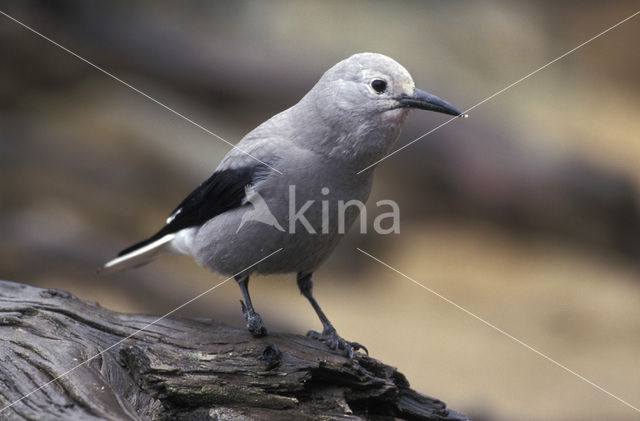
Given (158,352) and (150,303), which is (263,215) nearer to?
(158,352)

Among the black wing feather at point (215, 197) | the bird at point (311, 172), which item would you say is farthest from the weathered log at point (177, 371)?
the black wing feather at point (215, 197)

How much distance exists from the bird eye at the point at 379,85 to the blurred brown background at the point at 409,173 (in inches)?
122

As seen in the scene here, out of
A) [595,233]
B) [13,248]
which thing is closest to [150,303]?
[13,248]

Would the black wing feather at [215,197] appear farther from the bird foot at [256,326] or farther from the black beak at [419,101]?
the black beak at [419,101]

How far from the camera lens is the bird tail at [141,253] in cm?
Result: 379

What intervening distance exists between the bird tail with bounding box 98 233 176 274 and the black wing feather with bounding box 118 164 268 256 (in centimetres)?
7

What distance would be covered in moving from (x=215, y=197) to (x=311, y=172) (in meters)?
0.55

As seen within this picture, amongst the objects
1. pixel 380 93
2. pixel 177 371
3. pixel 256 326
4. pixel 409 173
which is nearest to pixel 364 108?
pixel 380 93

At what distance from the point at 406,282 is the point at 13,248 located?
3700 mm

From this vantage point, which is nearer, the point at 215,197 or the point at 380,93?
the point at 380,93

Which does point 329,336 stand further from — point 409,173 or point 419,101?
point 409,173

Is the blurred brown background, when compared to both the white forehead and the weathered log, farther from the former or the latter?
the white forehead

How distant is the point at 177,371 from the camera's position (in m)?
2.94

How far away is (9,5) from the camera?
6199 millimetres
